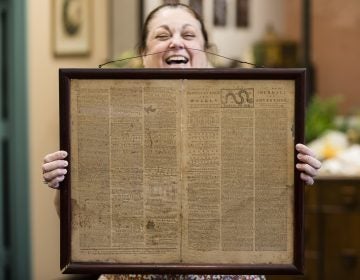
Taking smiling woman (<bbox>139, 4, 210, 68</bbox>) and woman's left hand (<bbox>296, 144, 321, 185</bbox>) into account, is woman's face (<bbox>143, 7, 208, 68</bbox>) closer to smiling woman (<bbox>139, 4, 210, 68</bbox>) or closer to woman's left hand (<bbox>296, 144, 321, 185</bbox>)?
smiling woman (<bbox>139, 4, 210, 68</bbox>)

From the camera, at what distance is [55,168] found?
165 cm

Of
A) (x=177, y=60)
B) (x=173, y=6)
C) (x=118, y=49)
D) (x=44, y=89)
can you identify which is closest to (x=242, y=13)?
(x=118, y=49)

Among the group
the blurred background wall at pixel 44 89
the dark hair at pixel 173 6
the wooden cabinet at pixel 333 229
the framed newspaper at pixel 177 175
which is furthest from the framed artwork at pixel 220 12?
the framed newspaper at pixel 177 175

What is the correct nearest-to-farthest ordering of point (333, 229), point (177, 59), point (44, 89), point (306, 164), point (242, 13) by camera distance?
point (306, 164), point (177, 59), point (333, 229), point (242, 13), point (44, 89)

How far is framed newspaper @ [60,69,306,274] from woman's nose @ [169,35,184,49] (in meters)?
0.23

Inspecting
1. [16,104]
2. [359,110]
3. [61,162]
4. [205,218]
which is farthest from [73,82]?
[16,104]

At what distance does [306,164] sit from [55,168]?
51cm

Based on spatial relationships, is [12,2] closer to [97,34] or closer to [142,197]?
[97,34]

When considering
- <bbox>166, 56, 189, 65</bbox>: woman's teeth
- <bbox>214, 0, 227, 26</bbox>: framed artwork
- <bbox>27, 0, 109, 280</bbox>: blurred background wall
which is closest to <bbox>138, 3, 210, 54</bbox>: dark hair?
<bbox>166, 56, 189, 65</bbox>: woman's teeth

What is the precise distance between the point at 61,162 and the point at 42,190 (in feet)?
12.3

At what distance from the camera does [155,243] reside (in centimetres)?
167

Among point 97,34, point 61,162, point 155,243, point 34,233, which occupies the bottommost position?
point 34,233

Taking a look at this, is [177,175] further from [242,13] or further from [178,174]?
[242,13]

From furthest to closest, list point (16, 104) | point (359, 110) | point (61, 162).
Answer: point (16, 104) < point (359, 110) < point (61, 162)
